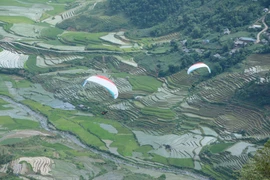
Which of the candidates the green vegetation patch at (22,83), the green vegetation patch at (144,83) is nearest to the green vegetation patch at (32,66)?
the green vegetation patch at (22,83)

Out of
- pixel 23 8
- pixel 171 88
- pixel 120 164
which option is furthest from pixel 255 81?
pixel 23 8

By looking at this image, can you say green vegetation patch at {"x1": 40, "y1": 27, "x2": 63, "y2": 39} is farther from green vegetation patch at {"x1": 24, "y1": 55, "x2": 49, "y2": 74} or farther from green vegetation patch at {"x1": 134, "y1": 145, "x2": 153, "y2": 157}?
green vegetation patch at {"x1": 134, "y1": 145, "x2": 153, "y2": 157}

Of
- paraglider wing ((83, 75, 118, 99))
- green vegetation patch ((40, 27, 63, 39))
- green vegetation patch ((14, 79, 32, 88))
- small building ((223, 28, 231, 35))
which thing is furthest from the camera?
green vegetation patch ((40, 27, 63, 39))

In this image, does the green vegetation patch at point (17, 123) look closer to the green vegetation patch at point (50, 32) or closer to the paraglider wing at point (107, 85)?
the paraglider wing at point (107, 85)

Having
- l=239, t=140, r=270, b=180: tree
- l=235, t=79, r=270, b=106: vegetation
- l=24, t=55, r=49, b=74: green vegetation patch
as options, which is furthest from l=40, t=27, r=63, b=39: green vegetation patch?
l=239, t=140, r=270, b=180: tree

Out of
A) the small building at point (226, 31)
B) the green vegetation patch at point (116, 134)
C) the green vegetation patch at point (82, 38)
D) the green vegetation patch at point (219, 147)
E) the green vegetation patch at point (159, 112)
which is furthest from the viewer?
the green vegetation patch at point (82, 38)
